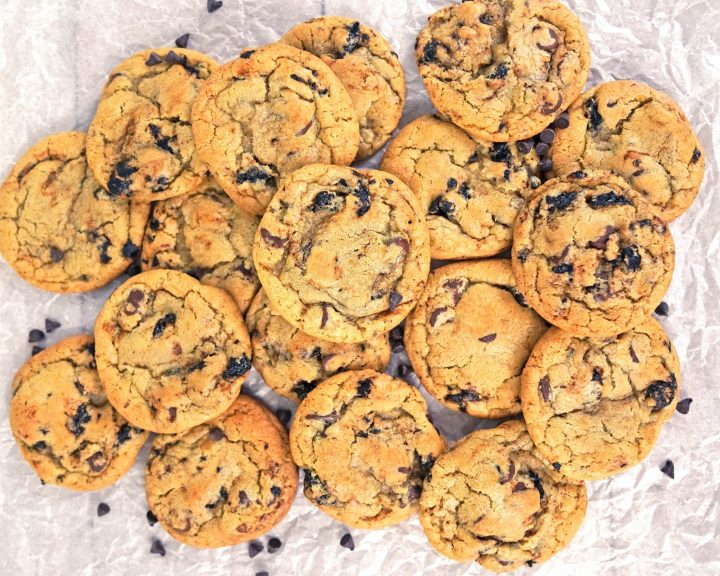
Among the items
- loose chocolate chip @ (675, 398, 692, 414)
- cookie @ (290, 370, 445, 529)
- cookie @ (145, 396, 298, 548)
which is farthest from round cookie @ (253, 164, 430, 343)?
loose chocolate chip @ (675, 398, 692, 414)

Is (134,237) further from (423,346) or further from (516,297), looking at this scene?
(516,297)

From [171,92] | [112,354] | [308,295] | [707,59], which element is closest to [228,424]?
[112,354]

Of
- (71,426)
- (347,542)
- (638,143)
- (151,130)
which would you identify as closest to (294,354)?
(347,542)

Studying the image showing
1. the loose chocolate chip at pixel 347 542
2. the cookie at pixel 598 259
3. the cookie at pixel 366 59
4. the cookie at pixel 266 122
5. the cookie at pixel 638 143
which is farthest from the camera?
the loose chocolate chip at pixel 347 542

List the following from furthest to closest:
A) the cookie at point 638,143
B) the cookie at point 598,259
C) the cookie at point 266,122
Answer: the cookie at point 638,143 → the cookie at point 266,122 → the cookie at point 598,259

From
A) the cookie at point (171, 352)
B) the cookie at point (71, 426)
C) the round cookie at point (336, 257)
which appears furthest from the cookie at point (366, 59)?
the cookie at point (71, 426)

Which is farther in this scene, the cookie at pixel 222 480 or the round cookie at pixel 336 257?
the cookie at pixel 222 480

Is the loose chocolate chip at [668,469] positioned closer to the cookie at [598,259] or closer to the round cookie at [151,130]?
the cookie at [598,259]
